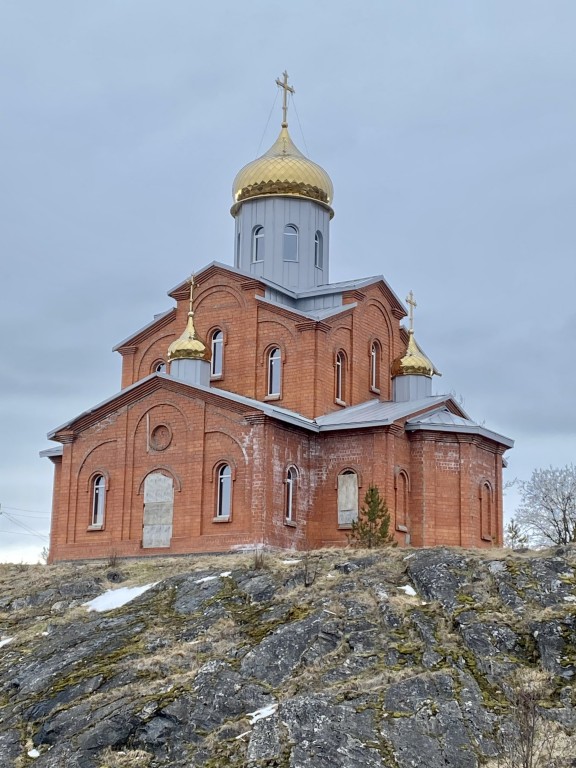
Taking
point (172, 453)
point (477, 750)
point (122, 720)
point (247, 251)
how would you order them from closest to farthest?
point (477, 750), point (122, 720), point (172, 453), point (247, 251)

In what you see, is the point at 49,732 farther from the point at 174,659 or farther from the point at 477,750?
the point at 477,750

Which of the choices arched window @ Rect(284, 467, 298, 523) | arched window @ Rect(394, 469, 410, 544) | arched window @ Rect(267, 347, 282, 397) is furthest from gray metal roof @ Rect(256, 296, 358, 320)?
arched window @ Rect(394, 469, 410, 544)

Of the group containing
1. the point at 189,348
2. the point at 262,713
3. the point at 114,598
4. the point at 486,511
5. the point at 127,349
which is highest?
the point at 127,349

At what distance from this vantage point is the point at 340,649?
22344 mm

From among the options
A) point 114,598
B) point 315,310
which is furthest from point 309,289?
point 114,598

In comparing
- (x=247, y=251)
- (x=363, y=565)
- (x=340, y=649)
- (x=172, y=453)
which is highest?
(x=247, y=251)

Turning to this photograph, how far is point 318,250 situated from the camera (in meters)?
39.1

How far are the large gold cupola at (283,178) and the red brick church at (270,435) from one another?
1.49 m

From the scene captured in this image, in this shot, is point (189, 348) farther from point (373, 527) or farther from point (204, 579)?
point (204, 579)

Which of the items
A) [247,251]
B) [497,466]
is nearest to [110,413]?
[247,251]

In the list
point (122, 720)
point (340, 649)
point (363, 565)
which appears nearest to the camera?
point (122, 720)

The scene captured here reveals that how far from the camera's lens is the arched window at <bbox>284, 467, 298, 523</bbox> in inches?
1273

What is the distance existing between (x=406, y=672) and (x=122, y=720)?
4.77 metres

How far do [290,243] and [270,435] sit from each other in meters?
8.66
